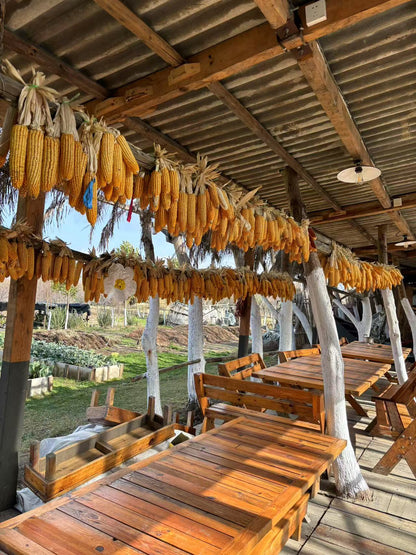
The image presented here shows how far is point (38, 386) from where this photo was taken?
8.95 meters

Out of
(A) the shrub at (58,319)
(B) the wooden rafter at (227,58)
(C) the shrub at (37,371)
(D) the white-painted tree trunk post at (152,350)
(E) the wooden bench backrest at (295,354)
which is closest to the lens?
(B) the wooden rafter at (227,58)

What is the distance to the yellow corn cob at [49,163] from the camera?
1455 millimetres

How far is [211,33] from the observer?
2297 millimetres

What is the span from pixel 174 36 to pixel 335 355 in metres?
3.19

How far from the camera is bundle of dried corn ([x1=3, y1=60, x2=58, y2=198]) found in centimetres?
139

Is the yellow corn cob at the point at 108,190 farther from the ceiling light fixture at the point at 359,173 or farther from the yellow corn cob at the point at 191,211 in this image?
the ceiling light fixture at the point at 359,173

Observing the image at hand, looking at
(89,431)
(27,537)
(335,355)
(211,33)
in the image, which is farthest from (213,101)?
(89,431)

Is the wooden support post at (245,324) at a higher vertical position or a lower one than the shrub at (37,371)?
higher

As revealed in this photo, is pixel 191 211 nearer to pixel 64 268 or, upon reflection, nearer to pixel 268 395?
pixel 64 268

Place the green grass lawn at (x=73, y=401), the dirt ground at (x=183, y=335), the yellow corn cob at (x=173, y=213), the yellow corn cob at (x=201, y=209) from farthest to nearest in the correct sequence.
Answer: the dirt ground at (x=183, y=335) → the green grass lawn at (x=73, y=401) → the yellow corn cob at (x=201, y=209) → the yellow corn cob at (x=173, y=213)

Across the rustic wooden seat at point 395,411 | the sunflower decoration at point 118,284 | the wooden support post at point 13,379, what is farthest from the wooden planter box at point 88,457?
the rustic wooden seat at point 395,411

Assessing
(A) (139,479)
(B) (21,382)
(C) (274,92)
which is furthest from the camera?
(B) (21,382)

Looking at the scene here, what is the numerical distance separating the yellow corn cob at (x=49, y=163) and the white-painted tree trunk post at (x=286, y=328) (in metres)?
7.67

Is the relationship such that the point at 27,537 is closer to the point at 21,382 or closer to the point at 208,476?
the point at 208,476
